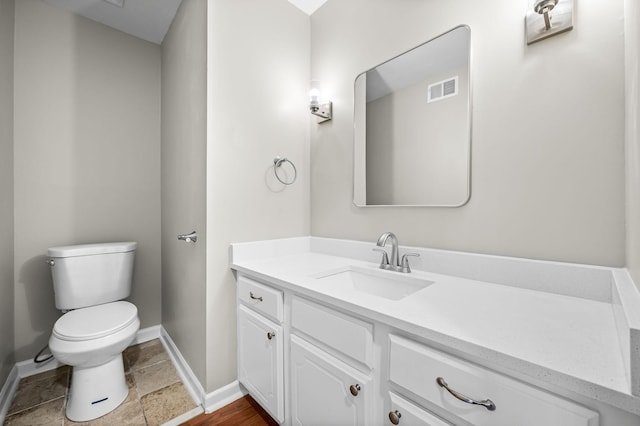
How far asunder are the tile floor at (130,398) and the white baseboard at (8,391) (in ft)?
0.07

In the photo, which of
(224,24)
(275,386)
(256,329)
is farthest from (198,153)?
(275,386)

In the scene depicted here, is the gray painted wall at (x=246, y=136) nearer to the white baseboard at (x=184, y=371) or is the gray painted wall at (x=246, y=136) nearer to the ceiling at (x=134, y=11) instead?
the white baseboard at (x=184, y=371)

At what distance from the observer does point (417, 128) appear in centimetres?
129

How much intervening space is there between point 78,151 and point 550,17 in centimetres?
275

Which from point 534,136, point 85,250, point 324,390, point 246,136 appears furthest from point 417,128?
point 85,250

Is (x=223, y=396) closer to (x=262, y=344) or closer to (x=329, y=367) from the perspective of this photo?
(x=262, y=344)

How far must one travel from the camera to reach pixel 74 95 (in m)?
1.88

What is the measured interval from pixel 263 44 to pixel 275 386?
1.86 meters

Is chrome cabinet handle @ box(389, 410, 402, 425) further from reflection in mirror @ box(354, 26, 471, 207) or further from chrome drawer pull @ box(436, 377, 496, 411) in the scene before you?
reflection in mirror @ box(354, 26, 471, 207)

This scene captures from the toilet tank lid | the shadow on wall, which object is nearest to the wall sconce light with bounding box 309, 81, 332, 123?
the toilet tank lid

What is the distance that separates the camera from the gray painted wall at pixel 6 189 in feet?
4.79

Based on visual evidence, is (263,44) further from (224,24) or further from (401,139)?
(401,139)

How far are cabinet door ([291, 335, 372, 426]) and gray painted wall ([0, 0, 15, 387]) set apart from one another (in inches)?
66.4

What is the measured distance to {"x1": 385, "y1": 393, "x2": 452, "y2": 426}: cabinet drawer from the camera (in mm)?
656
